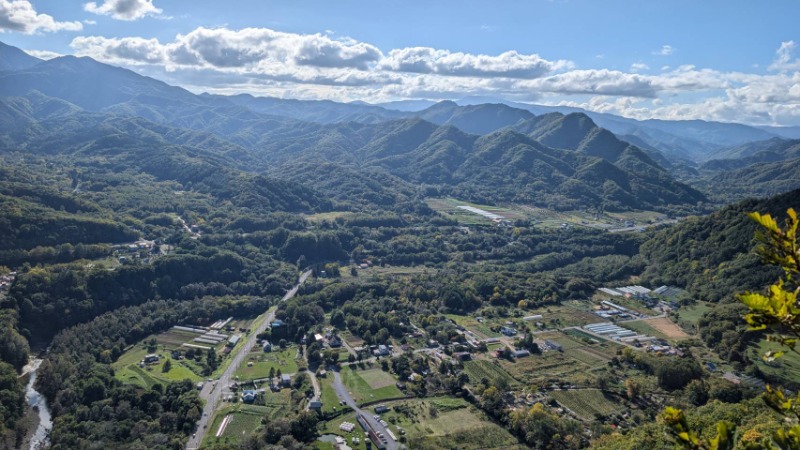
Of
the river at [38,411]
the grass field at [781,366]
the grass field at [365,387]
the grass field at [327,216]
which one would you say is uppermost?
the grass field at [781,366]

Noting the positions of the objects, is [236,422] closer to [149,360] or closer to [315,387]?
[315,387]

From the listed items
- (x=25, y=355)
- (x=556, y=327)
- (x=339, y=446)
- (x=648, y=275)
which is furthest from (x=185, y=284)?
(x=648, y=275)

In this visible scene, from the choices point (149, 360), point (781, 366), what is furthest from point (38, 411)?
point (781, 366)

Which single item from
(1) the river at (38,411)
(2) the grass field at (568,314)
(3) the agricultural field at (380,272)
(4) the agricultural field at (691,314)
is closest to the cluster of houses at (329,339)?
(3) the agricultural field at (380,272)

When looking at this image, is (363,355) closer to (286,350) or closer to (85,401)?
(286,350)

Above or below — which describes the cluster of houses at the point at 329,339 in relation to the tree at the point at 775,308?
below

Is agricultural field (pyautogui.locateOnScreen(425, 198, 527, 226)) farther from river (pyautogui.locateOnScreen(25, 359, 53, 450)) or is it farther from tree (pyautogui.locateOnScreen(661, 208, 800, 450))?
tree (pyautogui.locateOnScreen(661, 208, 800, 450))

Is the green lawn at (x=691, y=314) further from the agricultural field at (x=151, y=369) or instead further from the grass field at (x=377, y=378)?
the agricultural field at (x=151, y=369)
